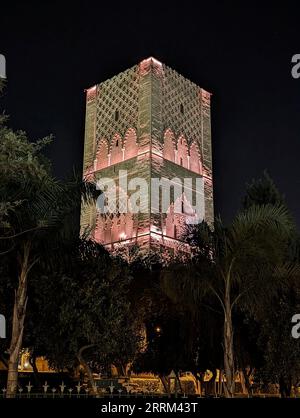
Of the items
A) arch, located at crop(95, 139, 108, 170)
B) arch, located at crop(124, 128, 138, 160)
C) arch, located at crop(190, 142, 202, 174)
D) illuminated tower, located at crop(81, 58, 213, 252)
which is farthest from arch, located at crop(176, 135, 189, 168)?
arch, located at crop(95, 139, 108, 170)

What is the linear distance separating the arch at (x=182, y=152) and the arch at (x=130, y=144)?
3.68 metres

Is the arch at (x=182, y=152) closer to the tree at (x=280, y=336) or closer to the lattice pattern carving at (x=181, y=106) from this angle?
the lattice pattern carving at (x=181, y=106)

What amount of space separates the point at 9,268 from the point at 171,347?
7.38 meters

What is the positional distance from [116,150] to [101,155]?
183 centimetres

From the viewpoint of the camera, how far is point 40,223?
11.0m

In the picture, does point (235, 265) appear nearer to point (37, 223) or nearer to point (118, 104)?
point (37, 223)

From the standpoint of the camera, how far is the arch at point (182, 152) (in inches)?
1844

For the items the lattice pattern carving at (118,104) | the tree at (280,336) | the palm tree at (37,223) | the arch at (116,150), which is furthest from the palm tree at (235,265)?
the lattice pattern carving at (118,104)

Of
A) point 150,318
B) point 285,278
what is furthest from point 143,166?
point 285,278

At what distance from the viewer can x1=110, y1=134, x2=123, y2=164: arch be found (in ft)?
153

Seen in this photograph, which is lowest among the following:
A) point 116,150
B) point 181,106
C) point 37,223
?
point 37,223

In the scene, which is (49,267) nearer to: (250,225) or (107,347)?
(107,347)

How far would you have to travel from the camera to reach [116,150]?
155ft

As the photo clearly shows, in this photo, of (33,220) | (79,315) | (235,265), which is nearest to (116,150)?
(79,315)
